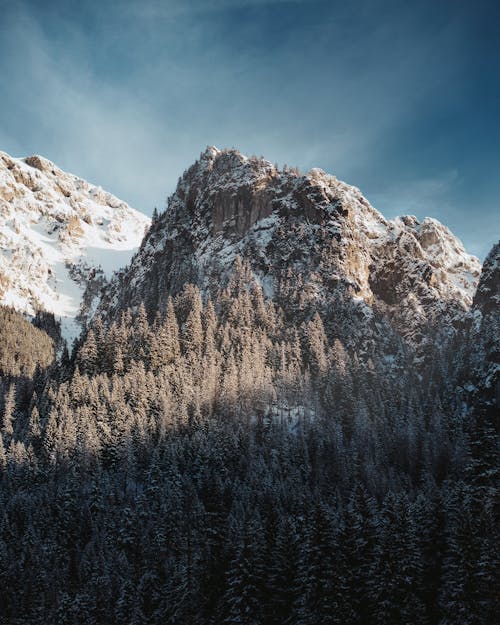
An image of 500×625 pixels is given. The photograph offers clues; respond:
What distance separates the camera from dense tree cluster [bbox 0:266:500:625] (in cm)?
4031

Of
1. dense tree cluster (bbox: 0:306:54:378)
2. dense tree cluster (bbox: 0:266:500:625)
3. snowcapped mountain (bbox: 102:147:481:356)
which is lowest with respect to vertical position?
dense tree cluster (bbox: 0:266:500:625)

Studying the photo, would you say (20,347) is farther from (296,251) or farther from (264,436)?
(264,436)

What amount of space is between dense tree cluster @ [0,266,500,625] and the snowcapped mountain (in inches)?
521

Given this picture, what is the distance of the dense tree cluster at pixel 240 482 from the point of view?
132 ft

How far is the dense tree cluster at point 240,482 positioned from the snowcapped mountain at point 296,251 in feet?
43.4

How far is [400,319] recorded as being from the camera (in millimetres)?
156375

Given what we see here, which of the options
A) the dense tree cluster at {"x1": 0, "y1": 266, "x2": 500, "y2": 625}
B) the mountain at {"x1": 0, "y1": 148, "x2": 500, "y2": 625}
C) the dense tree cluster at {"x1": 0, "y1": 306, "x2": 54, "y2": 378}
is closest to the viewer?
the dense tree cluster at {"x1": 0, "y1": 266, "x2": 500, "y2": 625}

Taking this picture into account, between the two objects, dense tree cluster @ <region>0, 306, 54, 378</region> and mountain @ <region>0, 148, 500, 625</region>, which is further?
dense tree cluster @ <region>0, 306, 54, 378</region>

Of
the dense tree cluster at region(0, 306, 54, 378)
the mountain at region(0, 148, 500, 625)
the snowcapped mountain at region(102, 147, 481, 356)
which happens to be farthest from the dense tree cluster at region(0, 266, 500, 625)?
the dense tree cluster at region(0, 306, 54, 378)

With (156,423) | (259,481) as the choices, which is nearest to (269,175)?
(156,423)

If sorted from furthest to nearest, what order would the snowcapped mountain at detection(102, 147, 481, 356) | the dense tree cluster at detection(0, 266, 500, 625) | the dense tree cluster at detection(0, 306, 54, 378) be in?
the snowcapped mountain at detection(102, 147, 481, 356)
the dense tree cluster at detection(0, 306, 54, 378)
the dense tree cluster at detection(0, 266, 500, 625)

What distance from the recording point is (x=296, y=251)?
156750 millimetres

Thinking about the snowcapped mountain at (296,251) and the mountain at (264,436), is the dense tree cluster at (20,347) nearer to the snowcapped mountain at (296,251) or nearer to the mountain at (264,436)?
the mountain at (264,436)

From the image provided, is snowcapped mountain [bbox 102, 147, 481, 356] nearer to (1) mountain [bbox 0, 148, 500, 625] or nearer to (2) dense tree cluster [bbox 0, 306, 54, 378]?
(1) mountain [bbox 0, 148, 500, 625]
